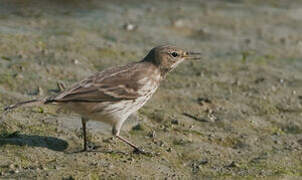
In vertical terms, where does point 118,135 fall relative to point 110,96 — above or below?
below

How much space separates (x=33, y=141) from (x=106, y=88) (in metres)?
0.93

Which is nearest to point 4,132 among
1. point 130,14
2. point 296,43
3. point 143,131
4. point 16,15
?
point 143,131

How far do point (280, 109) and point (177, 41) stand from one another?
2.87 meters

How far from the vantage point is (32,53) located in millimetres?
8109

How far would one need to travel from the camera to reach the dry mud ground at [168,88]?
18.4 feet

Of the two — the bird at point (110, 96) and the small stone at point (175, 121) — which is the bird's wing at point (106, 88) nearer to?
the bird at point (110, 96)

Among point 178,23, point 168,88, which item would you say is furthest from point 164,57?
point 178,23

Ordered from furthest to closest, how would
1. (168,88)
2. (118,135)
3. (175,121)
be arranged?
1. (168,88)
2. (175,121)
3. (118,135)

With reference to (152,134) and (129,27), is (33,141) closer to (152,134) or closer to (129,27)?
(152,134)

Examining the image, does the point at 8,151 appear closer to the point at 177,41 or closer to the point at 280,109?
the point at 280,109

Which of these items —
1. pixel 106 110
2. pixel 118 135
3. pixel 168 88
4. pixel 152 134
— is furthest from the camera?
pixel 168 88

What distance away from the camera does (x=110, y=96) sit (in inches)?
227

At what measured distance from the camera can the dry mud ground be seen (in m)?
5.61

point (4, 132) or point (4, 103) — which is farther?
point (4, 103)
